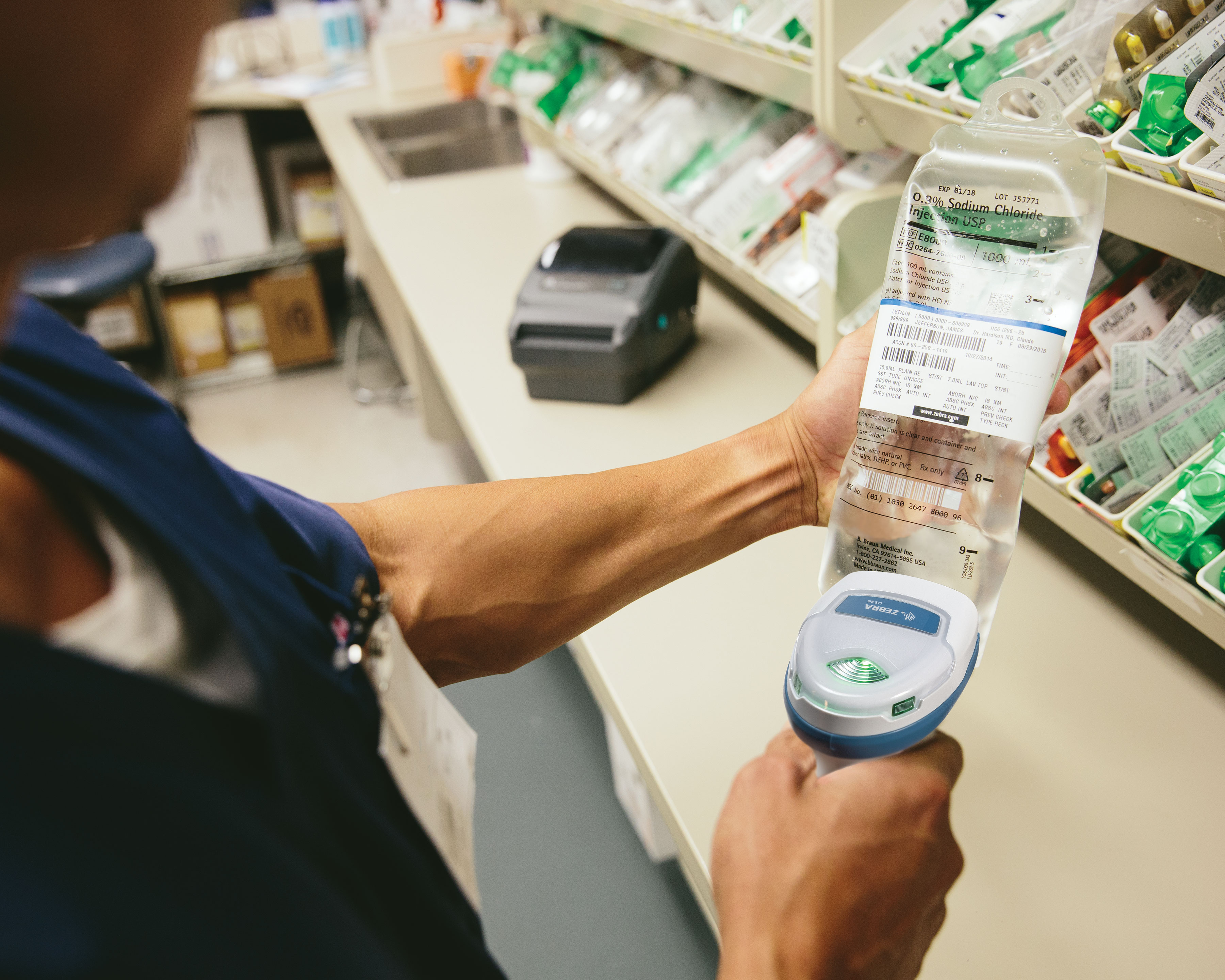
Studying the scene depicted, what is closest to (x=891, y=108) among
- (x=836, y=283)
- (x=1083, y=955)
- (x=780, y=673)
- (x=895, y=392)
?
(x=836, y=283)

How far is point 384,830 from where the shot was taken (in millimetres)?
545

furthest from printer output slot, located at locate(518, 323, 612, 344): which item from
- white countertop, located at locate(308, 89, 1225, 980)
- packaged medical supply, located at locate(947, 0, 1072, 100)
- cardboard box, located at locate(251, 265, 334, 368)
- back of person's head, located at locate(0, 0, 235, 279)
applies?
cardboard box, located at locate(251, 265, 334, 368)

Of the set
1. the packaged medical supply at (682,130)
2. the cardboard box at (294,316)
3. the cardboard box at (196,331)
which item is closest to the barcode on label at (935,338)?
the packaged medical supply at (682,130)

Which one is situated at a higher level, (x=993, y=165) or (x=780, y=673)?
(x=993, y=165)

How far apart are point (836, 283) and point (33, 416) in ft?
3.43

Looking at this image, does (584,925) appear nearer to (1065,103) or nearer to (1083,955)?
→ (1083,955)

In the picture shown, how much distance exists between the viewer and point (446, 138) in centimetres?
327

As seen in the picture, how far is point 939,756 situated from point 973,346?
0.34 metres

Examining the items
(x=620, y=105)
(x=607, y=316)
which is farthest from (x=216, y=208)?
(x=607, y=316)

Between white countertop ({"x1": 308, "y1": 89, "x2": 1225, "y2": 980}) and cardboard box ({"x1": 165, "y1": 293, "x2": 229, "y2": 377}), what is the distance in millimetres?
2791

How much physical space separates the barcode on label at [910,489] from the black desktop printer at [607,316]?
722 millimetres

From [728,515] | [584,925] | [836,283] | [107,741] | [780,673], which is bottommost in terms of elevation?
[584,925]

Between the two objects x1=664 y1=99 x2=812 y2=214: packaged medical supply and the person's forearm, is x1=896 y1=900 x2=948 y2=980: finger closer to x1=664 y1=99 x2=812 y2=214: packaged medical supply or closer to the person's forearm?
the person's forearm

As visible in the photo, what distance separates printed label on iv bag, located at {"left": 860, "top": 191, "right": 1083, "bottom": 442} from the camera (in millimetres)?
780
